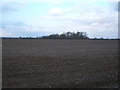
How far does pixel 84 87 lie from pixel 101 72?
4190 millimetres

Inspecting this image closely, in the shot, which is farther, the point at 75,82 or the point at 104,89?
the point at 75,82

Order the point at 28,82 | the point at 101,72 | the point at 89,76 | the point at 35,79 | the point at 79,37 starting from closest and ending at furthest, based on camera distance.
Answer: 1. the point at 28,82
2. the point at 35,79
3. the point at 89,76
4. the point at 101,72
5. the point at 79,37

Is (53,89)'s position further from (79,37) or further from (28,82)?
(79,37)

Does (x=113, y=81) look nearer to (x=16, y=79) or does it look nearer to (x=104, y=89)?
(x=104, y=89)

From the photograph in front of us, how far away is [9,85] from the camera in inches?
426

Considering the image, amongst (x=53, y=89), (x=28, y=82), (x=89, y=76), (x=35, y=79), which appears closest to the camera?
(x=53, y=89)

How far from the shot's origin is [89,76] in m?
13.2

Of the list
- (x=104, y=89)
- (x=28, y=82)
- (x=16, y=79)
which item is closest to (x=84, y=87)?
(x=104, y=89)

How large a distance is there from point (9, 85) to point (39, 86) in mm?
1296

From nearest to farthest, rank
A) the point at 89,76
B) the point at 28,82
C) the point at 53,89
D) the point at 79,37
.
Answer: the point at 53,89, the point at 28,82, the point at 89,76, the point at 79,37

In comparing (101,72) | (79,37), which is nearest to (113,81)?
(101,72)

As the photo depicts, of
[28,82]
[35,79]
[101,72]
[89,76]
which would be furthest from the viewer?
[101,72]

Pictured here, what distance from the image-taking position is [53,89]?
10203mm

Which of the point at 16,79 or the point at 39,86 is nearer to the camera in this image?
the point at 39,86
